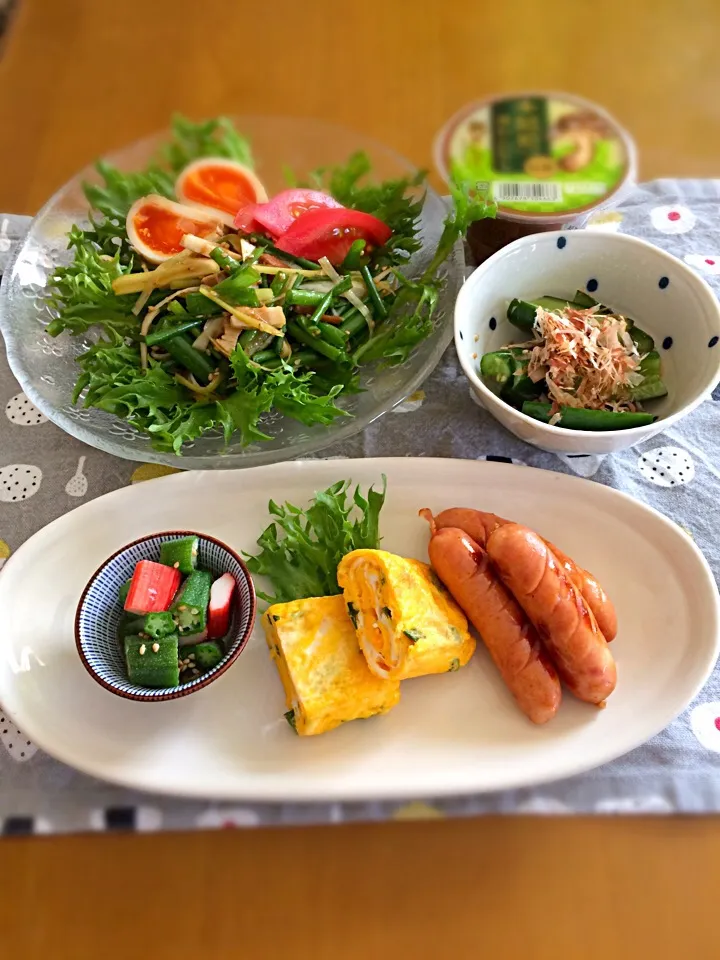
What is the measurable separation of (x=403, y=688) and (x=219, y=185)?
1.32m

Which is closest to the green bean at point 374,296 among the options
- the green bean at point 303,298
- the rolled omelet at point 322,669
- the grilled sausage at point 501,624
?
the green bean at point 303,298

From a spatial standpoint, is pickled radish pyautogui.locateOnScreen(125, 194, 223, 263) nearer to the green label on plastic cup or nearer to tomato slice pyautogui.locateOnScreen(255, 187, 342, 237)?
tomato slice pyautogui.locateOnScreen(255, 187, 342, 237)

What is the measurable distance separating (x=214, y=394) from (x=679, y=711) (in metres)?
1.07

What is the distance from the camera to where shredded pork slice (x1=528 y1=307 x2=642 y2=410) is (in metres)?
1.42

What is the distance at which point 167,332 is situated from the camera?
1.53 m

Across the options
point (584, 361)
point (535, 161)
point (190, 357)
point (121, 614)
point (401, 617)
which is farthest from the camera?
point (535, 161)

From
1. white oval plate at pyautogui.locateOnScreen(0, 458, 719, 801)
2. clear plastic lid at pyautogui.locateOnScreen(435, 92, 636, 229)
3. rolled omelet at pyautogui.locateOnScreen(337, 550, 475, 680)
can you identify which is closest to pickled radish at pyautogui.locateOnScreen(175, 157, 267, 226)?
clear plastic lid at pyautogui.locateOnScreen(435, 92, 636, 229)

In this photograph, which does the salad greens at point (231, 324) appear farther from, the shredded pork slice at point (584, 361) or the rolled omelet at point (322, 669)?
the rolled omelet at point (322, 669)

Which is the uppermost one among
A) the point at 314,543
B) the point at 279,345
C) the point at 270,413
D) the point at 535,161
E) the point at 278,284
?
the point at 535,161

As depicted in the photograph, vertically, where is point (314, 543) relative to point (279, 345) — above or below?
below

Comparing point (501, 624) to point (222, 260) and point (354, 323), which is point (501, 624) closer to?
point (354, 323)

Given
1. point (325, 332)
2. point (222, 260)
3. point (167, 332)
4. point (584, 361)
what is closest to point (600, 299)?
point (584, 361)

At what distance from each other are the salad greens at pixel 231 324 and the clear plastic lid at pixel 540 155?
135 millimetres

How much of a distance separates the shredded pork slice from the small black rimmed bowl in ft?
2.34
